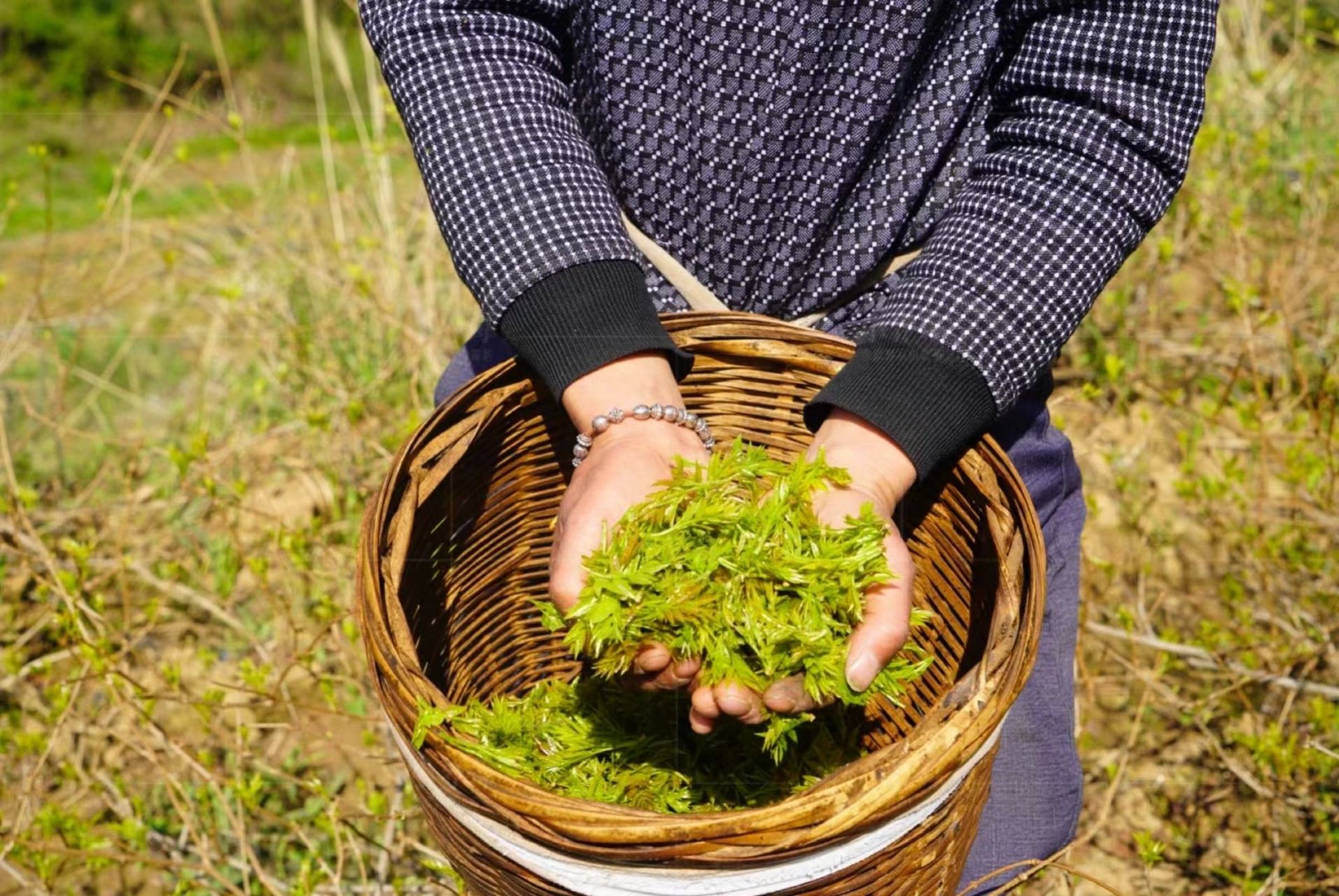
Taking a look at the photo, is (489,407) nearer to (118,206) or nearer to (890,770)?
(890,770)

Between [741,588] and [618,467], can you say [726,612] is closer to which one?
[741,588]

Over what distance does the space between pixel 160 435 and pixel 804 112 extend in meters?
2.38

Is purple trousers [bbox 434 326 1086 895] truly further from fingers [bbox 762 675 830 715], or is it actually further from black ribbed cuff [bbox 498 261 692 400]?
black ribbed cuff [bbox 498 261 692 400]

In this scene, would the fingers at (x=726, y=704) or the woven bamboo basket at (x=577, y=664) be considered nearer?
the woven bamboo basket at (x=577, y=664)

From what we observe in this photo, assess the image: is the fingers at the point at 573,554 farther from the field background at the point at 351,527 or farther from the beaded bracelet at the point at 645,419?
the field background at the point at 351,527

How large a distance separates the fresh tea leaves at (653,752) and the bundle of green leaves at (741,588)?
160 mm

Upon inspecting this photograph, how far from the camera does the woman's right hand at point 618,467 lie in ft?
4.04

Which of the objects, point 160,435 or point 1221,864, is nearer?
point 1221,864

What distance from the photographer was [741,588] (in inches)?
48.2

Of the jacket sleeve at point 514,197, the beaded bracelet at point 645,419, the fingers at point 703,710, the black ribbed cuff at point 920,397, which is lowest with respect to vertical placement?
the fingers at point 703,710

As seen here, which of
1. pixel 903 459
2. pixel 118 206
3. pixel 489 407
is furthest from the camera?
pixel 118 206

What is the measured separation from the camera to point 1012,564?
1.19 m

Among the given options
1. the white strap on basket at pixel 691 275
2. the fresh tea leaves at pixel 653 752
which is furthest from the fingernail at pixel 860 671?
the white strap on basket at pixel 691 275

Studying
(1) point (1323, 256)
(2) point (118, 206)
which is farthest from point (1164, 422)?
(2) point (118, 206)
